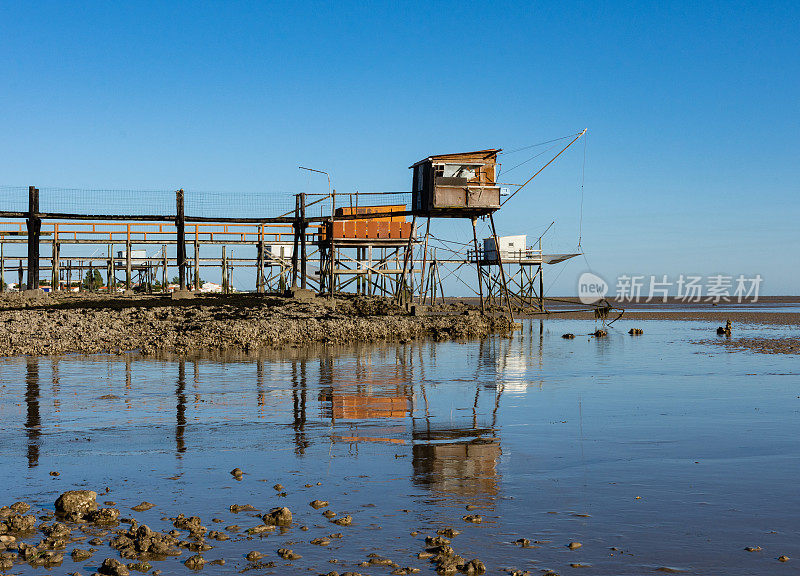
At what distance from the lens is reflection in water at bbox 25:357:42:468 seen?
9062mm

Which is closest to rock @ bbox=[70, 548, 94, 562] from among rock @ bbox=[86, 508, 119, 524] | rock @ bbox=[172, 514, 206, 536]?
rock @ bbox=[86, 508, 119, 524]

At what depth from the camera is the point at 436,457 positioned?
895 centimetres

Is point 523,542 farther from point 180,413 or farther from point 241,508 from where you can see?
point 180,413

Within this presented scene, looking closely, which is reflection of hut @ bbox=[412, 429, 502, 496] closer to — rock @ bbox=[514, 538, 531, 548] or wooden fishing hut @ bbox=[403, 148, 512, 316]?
rock @ bbox=[514, 538, 531, 548]

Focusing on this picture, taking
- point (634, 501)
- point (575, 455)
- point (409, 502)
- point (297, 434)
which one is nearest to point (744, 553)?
point (634, 501)

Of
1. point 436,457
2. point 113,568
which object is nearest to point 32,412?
point 436,457

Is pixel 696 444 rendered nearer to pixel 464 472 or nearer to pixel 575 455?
pixel 575 455

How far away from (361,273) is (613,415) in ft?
131

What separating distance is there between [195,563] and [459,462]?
3874 millimetres

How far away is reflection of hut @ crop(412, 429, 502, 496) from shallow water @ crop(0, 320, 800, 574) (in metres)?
0.04

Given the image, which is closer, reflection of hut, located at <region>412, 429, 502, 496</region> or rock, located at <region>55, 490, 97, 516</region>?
rock, located at <region>55, 490, 97, 516</region>

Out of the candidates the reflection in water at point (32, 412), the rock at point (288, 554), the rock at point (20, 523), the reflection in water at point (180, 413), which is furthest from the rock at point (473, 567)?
the reflection in water at point (32, 412)

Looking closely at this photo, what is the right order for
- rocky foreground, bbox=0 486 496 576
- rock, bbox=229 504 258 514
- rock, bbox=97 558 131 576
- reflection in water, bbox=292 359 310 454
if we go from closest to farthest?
rock, bbox=97 558 131 576 < rocky foreground, bbox=0 486 496 576 < rock, bbox=229 504 258 514 < reflection in water, bbox=292 359 310 454

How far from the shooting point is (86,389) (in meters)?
14.5
